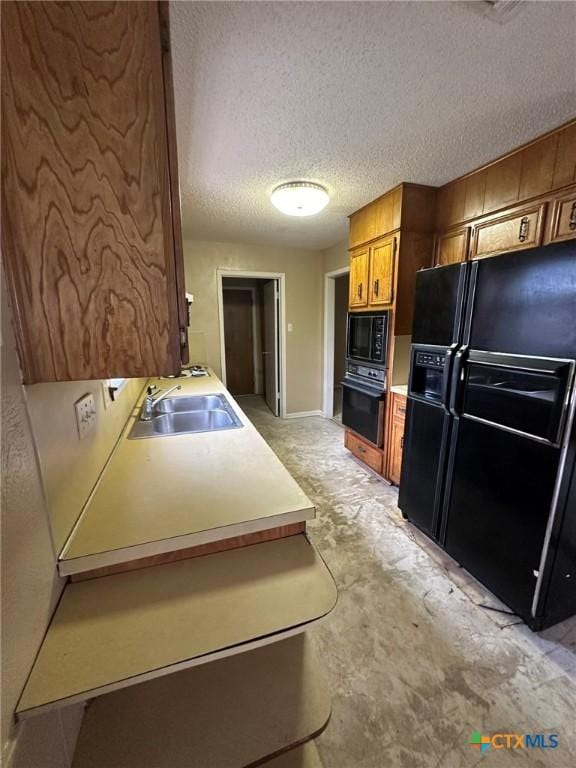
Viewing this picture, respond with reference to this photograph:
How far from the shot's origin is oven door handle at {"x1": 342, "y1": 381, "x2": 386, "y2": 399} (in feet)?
8.67

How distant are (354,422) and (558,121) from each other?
7.88 ft

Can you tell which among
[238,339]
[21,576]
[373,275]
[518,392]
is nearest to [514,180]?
[373,275]

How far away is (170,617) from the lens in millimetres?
743

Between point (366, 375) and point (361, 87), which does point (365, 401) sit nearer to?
point (366, 375)

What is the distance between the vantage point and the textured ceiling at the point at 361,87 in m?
1.02

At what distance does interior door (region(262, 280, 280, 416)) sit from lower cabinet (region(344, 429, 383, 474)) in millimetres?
1627

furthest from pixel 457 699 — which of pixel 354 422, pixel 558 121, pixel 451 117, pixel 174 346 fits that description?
pixel 558 121

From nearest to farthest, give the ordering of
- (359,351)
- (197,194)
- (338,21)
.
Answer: (338,21) → (197,194) → (359,351)

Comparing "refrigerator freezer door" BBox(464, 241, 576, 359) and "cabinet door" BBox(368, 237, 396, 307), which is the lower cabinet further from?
"refrigerator freezer door" BBox(464, 241, 576, 359)

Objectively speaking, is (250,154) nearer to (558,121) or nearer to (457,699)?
(558,121)

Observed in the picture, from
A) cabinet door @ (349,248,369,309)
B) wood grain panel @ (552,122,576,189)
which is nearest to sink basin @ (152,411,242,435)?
cabinet door @ (349,248,369,309)

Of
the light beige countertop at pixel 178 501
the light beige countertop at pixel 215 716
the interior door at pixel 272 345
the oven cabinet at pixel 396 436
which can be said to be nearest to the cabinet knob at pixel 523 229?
the oven cabinet at pixel 396 436

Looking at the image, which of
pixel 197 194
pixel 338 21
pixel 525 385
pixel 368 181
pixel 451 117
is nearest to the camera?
pixel 338 21

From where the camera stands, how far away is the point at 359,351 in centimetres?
295
